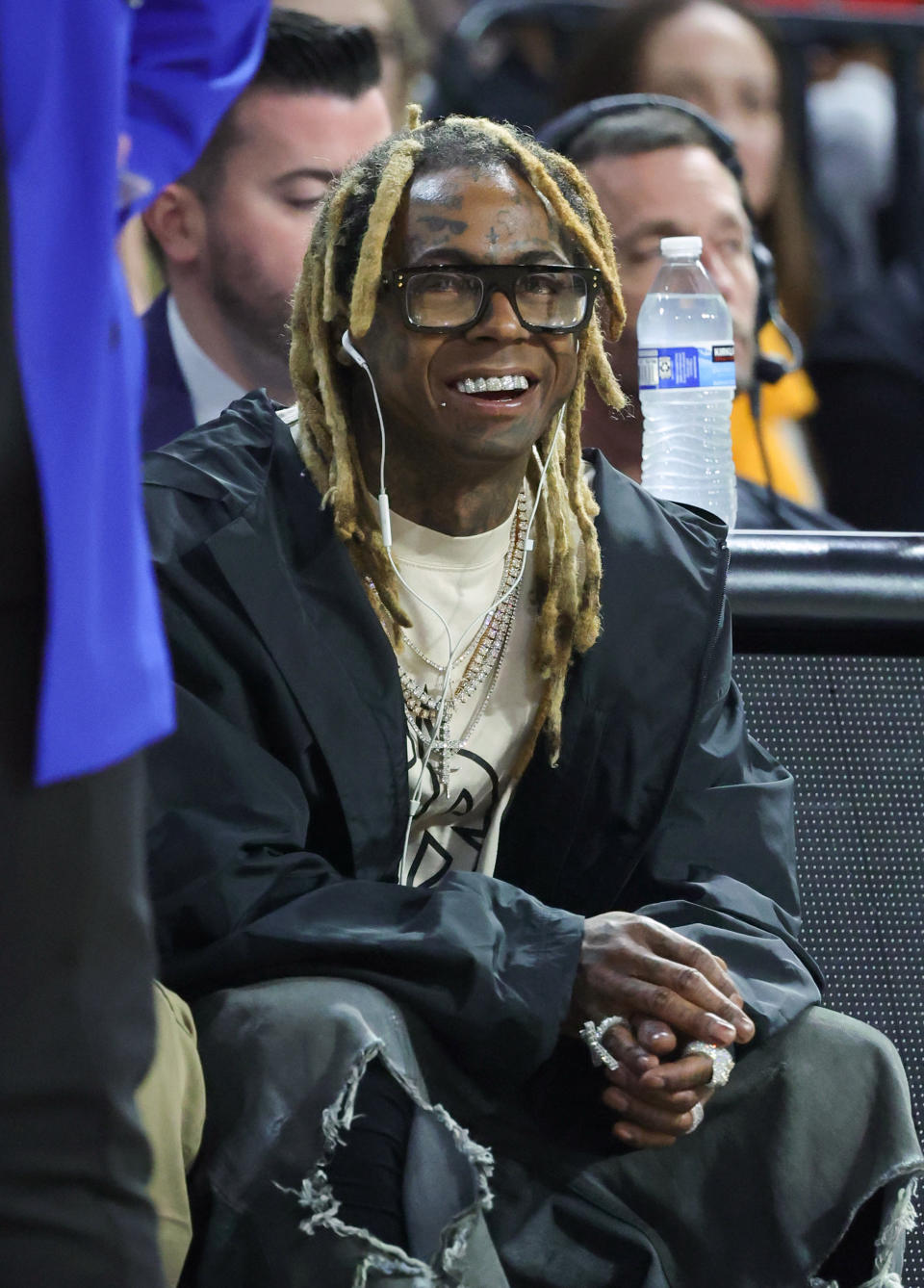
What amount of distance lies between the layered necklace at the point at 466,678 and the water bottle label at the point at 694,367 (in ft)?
3.16

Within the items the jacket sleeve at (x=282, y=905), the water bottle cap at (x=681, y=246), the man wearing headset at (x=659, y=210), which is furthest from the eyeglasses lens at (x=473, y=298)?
the man wearing headset at (x=659, y=210)

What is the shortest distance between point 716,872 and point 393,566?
0.51m

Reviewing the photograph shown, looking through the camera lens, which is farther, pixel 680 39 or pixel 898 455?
pixel 898 455

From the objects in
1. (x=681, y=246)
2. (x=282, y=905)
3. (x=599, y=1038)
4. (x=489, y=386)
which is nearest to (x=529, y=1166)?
(x=599, y=1038)

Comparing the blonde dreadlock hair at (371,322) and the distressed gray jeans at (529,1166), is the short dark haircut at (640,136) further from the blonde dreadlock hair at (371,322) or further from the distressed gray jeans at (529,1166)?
the distressed gray jeans at (529,1166)

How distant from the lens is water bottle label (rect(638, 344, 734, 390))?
315 centimetres

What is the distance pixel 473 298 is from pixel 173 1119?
38.2 inches

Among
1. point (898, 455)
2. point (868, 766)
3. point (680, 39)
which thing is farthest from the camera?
point (898, 455)

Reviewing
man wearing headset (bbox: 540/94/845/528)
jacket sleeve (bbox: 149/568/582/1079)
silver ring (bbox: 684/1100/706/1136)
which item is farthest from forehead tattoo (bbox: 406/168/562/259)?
man wearing headset (bbox: 540/94/845/528)

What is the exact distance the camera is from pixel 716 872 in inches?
84.7

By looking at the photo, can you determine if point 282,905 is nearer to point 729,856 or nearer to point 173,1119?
point 173,1119

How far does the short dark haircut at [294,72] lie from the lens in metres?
4.29

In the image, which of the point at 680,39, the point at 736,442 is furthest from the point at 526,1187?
the point at 680,39

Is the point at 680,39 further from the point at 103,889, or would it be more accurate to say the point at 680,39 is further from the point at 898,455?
the point at 103,889
